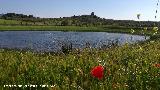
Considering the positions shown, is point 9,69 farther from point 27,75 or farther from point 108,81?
point 108,81

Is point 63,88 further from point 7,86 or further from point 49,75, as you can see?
point 49,75

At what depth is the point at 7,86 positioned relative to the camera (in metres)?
7.53

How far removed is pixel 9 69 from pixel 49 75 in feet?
5.90

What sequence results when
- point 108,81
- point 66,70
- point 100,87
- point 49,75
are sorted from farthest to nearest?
point 66,70 < point 49,75 < point 108,81 < point 100,87

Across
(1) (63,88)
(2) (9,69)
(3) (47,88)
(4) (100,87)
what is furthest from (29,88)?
(2) (9,69)

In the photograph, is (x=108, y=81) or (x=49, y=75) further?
(x=49, y=75)

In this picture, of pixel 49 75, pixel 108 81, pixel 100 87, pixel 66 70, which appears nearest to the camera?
pixel 100 87

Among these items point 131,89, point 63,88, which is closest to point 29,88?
point 63,88

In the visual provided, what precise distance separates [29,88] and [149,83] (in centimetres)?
226

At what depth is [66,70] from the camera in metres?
9.72

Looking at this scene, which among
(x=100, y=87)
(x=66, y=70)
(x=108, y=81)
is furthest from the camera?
(x=66, y=70)

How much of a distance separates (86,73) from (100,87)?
2327 millimetres

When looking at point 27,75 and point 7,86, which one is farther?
point 27,75

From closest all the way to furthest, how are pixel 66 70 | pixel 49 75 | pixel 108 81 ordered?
pixel 108 81, pixel 49 75, pixel 66 70
